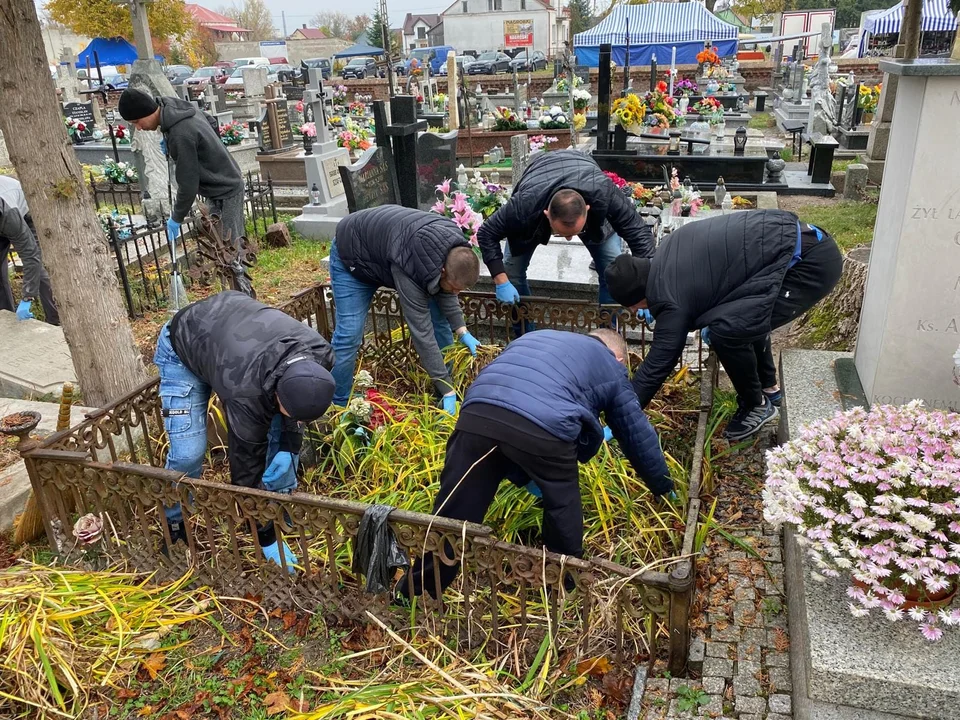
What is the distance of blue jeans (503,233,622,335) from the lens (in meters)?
5.09

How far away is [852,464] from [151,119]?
5.35 m

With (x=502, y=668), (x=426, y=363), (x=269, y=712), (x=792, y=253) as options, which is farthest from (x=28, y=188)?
(x=792, y=253)

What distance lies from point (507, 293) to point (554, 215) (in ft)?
2.63

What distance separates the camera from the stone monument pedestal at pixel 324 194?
9531 millimetres

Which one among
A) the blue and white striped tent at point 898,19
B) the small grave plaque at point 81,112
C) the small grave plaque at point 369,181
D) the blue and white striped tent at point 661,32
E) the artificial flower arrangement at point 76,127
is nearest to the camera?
the small grave plaque at point 369,181

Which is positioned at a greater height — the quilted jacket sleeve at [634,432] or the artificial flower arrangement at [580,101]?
the artificial flower arrangement at [580,101]

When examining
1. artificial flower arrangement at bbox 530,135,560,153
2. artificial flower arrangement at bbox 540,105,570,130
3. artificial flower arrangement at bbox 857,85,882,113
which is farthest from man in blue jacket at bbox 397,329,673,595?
artificial flower arrangement at bbox 857,85,882,113

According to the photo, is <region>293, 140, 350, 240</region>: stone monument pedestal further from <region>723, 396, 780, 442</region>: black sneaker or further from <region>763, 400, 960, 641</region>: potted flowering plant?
<region>763, 400, 960, 641</region>: potted flowering plant

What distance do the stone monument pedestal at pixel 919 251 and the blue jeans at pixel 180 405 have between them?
9.44ft

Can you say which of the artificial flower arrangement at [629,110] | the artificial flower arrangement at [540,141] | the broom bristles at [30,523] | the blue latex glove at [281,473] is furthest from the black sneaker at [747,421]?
the artificial flower arrangement at [540,141]

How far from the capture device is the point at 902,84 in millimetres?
3365

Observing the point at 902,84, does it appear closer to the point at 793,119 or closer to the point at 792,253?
the point at 792,253

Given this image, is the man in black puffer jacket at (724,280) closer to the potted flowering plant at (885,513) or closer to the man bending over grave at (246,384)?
the potted flowering plant at (885,513)

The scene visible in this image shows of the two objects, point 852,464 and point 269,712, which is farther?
point 269,712
